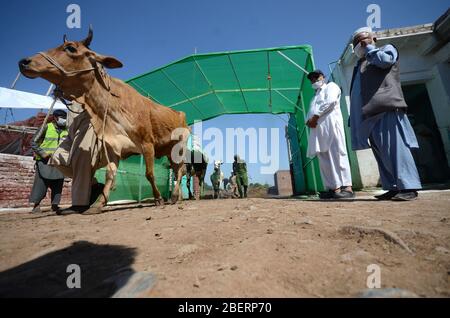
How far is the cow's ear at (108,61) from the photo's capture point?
11.3ft

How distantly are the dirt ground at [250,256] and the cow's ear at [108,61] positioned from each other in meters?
2.60

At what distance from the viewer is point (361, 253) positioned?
3.73 ft

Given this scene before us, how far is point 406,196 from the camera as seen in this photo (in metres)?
2.52

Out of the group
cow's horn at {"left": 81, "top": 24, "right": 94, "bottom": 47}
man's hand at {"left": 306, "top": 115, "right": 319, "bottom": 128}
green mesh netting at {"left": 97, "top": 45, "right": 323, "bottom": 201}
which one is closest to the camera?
cow's horn at {"left": 81, "top": 24, "right": 94, "bottom": 47}

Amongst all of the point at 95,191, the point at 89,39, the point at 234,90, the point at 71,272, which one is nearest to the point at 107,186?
the point at 95,191

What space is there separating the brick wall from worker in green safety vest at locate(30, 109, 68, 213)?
3580 mm

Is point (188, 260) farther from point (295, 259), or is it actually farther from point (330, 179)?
point (330, 179)

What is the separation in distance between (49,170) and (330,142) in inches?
193

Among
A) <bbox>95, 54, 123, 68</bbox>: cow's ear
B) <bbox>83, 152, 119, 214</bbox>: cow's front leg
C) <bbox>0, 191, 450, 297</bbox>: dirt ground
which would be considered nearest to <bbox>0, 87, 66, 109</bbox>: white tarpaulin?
<bbox>95, 54, 123, 68</bbox>: cow's ear

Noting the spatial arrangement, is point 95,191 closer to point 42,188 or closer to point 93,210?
point 93,210

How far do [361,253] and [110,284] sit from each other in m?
1.15

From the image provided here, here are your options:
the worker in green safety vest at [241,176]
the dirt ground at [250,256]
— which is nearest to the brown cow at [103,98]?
the dirt ground at [250,256]

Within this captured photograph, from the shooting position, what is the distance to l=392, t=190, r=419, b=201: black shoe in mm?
2498

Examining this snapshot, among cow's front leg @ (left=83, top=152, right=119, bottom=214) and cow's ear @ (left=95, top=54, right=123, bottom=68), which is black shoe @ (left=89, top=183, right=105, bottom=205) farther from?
cow's ear @ (left=95, top=54, right=123, bottom=68)
